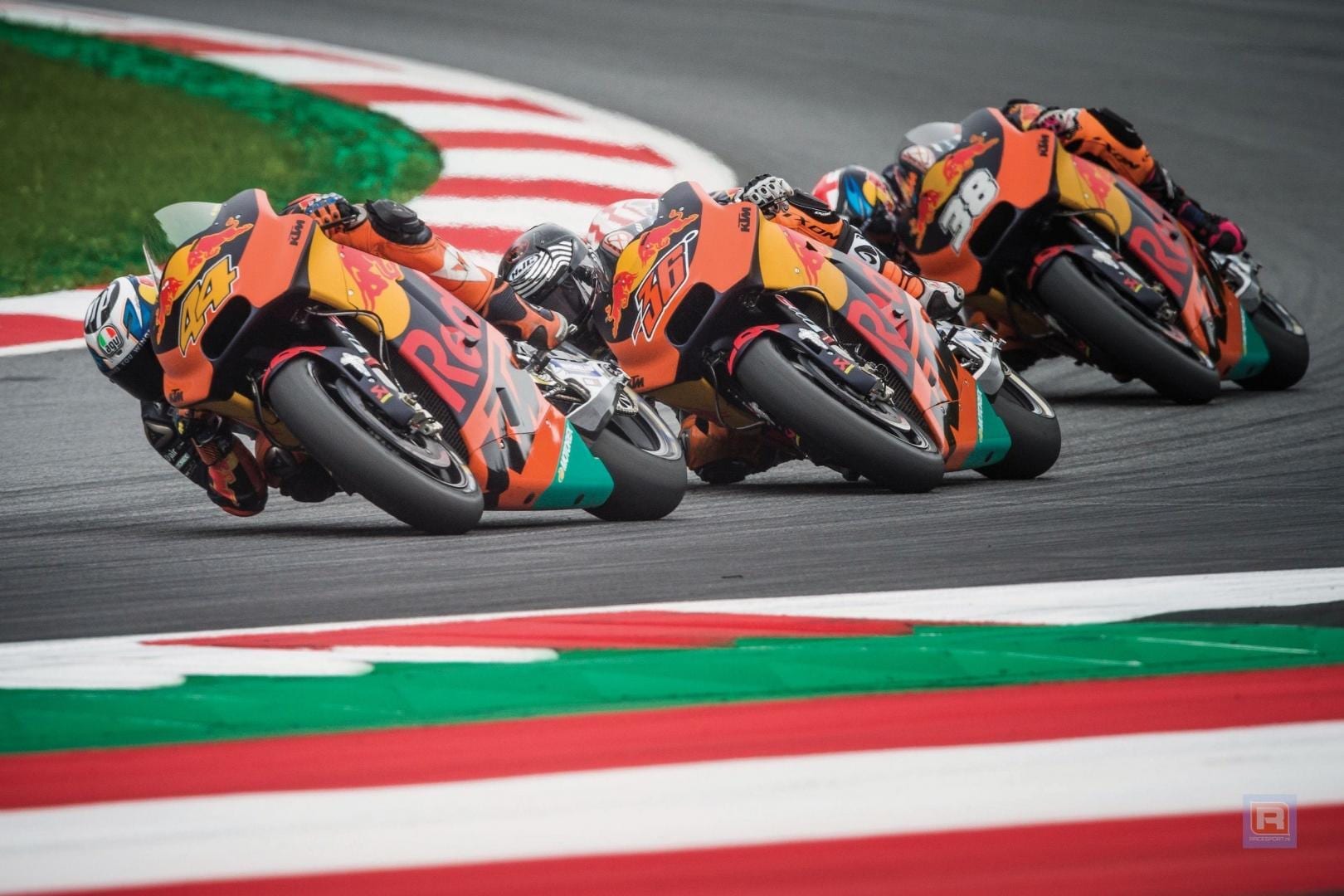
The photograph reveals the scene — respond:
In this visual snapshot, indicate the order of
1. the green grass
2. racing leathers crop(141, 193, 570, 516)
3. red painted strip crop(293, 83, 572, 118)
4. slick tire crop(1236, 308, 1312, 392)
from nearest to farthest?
racing leathers crop(141, 193, 570, 516) → slick tire crop(1236, 308, 1312, 392) → the green grass → red painted strip crop(293, 83, 572, 118)

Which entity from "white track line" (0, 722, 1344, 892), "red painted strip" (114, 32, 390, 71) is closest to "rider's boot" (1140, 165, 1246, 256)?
"white track line" (0, 722, 1344, 892)

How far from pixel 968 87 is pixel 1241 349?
6.75 metres

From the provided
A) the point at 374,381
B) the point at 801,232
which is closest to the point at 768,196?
the point at 801,232

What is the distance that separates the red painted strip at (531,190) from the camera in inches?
427

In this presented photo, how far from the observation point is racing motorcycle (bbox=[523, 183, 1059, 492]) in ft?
18.5

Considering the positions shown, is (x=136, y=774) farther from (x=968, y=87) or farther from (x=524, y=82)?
(x=968, y=87)

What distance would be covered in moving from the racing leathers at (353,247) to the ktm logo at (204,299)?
0.28 meters

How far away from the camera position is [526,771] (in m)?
3.16

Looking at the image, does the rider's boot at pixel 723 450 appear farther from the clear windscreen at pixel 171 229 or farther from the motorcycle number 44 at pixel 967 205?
the clear windscreen at pixel 171 229

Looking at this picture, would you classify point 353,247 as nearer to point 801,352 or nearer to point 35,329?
point 801,352

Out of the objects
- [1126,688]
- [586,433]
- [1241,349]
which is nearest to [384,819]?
[1126,688]

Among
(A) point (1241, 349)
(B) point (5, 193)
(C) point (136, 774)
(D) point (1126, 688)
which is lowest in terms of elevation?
(B) point (5, 193)

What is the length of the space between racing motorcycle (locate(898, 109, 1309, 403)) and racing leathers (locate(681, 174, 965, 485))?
869mm

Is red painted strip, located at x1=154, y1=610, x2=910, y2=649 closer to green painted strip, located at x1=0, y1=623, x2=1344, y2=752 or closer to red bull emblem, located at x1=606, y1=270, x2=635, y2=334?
green painted strip, located at x1=0, y1=623, x2=1344, y2=752
